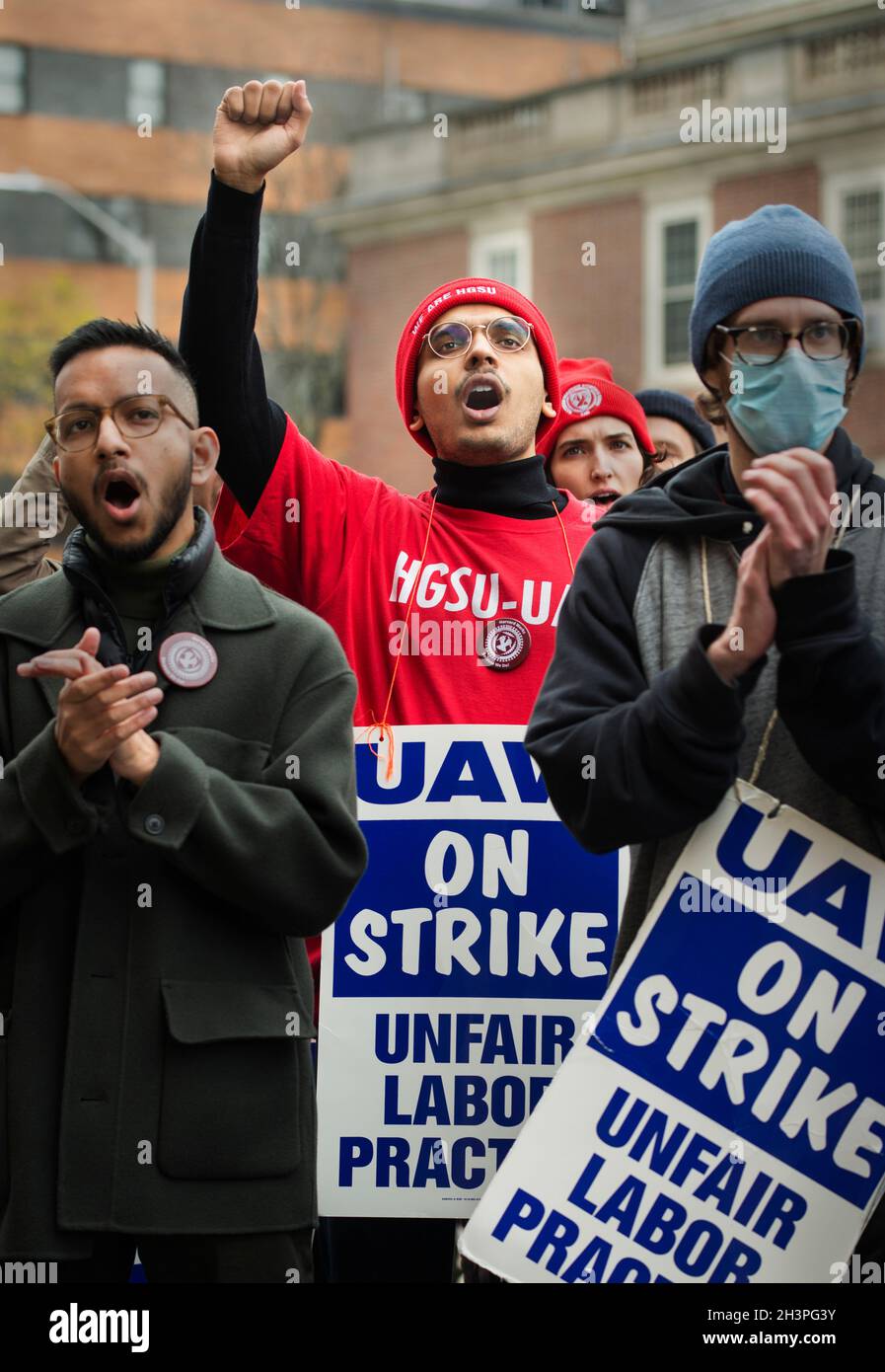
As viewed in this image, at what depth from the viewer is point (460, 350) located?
511 cm

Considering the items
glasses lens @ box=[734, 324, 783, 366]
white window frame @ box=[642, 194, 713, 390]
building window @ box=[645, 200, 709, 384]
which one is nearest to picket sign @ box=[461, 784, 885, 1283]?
glasses lens @ box=[734, 324, 783, 366]

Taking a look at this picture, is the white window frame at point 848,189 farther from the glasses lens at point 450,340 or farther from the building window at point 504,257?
the glasses lens at point 450,340

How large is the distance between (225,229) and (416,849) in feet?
4.52

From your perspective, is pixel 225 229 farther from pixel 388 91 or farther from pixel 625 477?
pixel 388 91

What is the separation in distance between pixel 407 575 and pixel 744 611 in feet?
5.50

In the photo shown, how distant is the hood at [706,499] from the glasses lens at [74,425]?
936mm

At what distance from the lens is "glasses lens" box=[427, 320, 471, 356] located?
512 cm

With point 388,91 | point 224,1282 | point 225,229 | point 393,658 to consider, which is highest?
point 388,91

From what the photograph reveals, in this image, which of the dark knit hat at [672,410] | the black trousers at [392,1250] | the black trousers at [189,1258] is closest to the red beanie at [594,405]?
the dark knit hat at [672,410]

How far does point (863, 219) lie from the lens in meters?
30.0

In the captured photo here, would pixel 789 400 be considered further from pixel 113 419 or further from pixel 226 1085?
pixel 226 1085

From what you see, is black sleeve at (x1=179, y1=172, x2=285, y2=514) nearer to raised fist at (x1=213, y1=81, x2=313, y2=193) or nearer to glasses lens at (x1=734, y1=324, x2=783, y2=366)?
raised fist at (x1=213, y1=81, x2=313, y2=193)

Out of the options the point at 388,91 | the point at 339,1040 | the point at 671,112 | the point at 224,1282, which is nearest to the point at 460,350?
the point at 339,1040

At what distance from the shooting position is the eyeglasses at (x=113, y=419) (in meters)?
3.94
